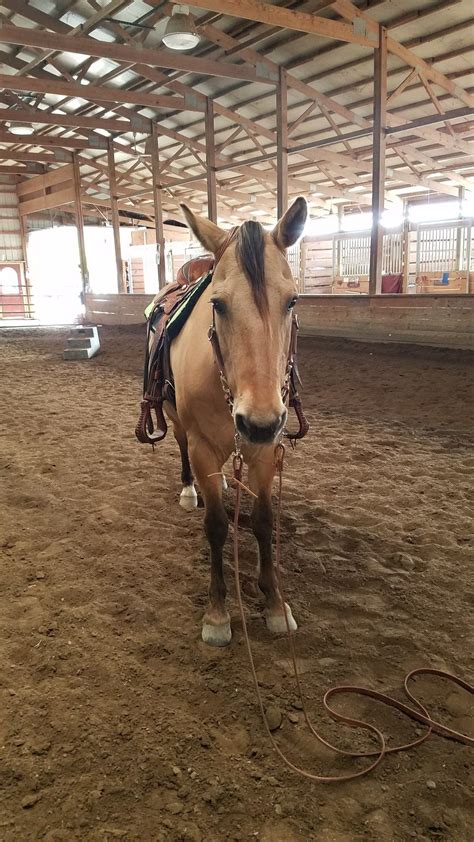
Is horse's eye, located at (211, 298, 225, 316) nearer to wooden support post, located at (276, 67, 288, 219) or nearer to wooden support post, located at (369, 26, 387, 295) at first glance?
wooden support post, located at (369, 26, 387, 295)

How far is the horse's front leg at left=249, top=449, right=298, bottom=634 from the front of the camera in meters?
2.14

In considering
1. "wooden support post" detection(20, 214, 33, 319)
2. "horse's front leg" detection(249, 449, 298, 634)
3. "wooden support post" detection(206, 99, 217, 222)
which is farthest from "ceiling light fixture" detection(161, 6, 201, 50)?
"wooden support post" detection(20, 214, 33, 319)

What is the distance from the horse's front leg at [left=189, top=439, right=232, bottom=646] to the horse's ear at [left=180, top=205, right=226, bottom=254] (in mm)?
812

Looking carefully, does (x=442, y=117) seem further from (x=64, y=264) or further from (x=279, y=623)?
(x=64, y=264)

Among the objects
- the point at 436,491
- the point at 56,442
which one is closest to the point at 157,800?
the point at 436,491

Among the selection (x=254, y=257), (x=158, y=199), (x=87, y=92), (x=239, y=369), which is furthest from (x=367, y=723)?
(x=158, y=199)

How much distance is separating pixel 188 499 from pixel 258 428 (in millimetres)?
1920

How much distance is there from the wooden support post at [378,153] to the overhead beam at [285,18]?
31 cm

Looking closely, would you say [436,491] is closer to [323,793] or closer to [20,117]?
[323,793]

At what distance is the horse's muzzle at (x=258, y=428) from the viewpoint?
1549 mm

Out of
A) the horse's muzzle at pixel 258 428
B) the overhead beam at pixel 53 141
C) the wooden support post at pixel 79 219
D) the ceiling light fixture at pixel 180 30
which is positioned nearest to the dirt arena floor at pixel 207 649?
the horse's muzzle at pixel 258 428

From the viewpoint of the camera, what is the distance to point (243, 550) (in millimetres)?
2797

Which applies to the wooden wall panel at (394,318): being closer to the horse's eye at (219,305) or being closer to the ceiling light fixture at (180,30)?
the ceiling light fixture at (180,30)

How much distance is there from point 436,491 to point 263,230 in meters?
2.42
